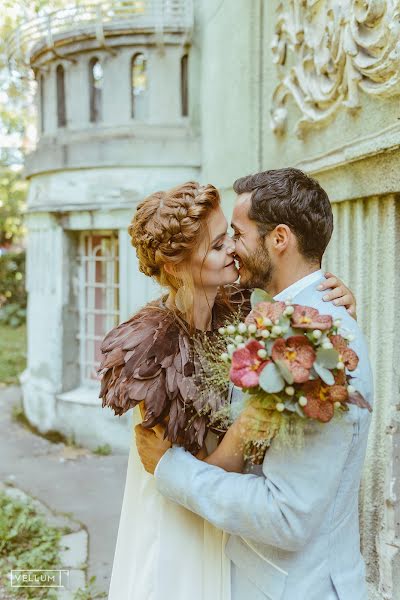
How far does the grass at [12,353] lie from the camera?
41.9 feet

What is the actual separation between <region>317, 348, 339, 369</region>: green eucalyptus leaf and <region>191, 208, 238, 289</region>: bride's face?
3.27ft

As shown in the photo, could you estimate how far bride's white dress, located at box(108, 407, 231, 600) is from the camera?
2309 millimetres

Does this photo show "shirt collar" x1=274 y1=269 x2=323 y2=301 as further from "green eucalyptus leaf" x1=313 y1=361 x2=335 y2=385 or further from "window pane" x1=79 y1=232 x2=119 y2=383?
"window pane" x1=79 y1=232 x2=119 y2=383

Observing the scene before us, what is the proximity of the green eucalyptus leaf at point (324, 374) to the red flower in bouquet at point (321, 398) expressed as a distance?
34 mm

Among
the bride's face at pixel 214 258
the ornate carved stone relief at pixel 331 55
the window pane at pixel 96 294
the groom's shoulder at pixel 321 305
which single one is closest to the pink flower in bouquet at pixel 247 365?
the groom's shoulder at pixel 321 305

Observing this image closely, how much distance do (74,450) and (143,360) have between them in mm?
6453

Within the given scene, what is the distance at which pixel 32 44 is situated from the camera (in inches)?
340

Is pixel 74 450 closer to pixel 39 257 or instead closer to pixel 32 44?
pixel 39 257

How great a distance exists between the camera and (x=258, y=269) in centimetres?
230

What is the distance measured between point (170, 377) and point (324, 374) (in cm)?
69

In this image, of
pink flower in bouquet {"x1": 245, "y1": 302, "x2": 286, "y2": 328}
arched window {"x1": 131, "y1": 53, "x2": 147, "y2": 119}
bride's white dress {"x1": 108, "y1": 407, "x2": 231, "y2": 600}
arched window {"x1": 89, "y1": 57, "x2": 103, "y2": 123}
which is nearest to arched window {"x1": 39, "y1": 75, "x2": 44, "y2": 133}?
arched window {"x1": 89, "y1": 57, "x2": 103, "y2": 123}

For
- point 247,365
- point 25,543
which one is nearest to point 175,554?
point 247,365

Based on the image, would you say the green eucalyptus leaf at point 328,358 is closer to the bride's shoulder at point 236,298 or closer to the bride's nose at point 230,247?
the bride's nose at point 230,247

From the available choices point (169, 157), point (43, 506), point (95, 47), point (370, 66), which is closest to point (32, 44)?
point (95, 47)
